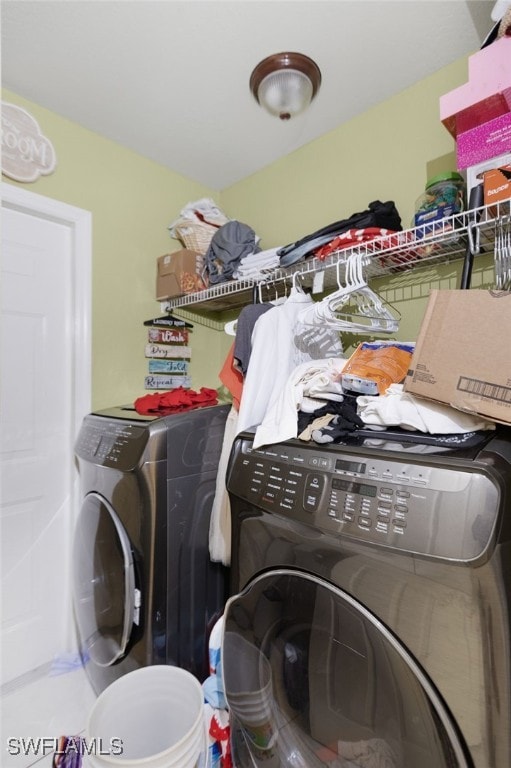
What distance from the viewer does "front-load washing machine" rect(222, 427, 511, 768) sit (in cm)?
59

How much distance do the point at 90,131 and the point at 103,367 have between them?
1.16 metres

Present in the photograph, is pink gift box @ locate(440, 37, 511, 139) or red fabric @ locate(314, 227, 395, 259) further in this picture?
red fabric @ locate(314, 227, 395, 259)

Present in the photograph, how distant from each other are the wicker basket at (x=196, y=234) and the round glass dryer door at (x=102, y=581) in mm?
1347

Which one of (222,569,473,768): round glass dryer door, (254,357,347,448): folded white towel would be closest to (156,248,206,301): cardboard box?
(254,357,347,448): folded white towel

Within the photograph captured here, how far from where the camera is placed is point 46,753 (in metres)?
1.31

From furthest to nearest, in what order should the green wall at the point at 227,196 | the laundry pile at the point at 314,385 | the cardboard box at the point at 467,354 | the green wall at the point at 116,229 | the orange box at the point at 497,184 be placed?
the green wall at the point at 116,229 → the green wall at the point at 227,196 → the orange box at the point at 497,184 → the laundry pile at the point at 314,385 → the cardboard box at the point at 467,354

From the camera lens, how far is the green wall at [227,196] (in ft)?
5.07

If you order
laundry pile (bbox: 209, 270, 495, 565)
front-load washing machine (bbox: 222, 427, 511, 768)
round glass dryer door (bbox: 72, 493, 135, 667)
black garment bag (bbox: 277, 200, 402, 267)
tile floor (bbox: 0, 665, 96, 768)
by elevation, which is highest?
black garment bag (bbox: 277, 200, 402, 267)

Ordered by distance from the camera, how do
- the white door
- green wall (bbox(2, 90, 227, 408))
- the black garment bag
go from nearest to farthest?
1. the black garment bag
2. the white door
3. green wall (bbox(2, 90, 227, 408))

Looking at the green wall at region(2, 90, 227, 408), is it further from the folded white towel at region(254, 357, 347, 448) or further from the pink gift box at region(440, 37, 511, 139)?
the pink gift box at region(440, 37, 511, 139)

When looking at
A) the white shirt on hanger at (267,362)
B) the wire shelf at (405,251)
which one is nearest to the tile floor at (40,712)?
the white shirt on hanger at (267,362)

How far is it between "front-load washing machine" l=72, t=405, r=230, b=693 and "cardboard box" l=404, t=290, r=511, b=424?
2.76 feet

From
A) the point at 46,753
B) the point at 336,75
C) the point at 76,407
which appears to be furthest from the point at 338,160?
the point at 46,753

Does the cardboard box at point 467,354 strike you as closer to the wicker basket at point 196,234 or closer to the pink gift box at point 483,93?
the pink gift box at point 483,93
